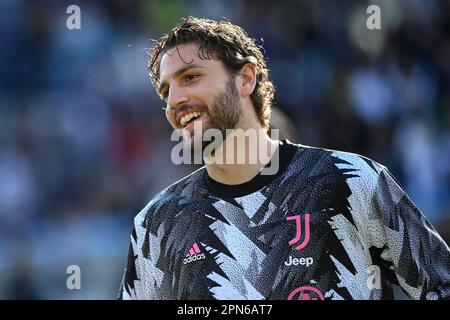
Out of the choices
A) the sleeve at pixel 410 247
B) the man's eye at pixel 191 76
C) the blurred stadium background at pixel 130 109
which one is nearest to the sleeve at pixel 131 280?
the man's eye at pixel 191 76

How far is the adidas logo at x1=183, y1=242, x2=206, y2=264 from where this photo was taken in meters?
3.21

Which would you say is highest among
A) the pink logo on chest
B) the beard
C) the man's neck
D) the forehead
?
the forehead

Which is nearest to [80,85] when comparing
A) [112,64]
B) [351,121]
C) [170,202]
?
[112,64]

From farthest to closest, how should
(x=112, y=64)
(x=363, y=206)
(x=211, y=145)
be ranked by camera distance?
(x=112, y=64), (x=211, y=145), (x=363, y=206)

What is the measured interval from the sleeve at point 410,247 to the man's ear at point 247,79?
720 millimetres

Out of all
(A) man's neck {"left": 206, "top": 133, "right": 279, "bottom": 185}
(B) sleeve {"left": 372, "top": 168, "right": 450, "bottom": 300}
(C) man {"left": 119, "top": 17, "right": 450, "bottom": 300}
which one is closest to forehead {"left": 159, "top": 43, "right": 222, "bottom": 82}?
(C) man {"left": 119, "top": 17, "right": 450, "bottom": 300}

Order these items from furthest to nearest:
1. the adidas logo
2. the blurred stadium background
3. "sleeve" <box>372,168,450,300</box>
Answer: the blurred stadium background
the adidas logo
"sleeve" <box>372,168,450,300</box>

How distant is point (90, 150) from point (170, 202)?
5.27 m

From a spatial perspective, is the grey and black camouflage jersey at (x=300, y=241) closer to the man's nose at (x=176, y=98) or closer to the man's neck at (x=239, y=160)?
the man's neck at (x=239, y=160)

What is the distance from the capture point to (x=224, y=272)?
123 inches

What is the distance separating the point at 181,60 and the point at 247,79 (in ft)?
1.03

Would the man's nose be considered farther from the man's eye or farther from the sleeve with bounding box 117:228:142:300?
the sleeve with bounding box 117:228:142:300

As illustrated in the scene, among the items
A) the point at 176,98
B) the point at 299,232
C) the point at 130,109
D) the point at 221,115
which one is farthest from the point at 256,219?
the point at 130,109

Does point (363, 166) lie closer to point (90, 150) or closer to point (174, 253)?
point (174, 253)
